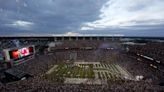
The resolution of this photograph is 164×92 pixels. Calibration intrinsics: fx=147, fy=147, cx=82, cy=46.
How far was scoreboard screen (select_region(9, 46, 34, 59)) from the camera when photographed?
138ft

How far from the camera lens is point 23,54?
1828 inches

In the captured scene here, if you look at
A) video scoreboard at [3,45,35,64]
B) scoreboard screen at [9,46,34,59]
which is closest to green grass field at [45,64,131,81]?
video scoreboard at [3,45,35,64]

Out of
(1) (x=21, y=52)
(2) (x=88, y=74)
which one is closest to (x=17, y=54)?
(1) (x=21, y=52)

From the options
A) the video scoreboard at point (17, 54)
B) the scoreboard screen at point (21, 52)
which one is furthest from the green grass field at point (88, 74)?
the scoreboard screen at point (21, 52)

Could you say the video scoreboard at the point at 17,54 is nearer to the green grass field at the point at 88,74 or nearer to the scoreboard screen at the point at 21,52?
the scoreboard screen at the point at 21,52

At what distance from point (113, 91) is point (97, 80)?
14696 mm

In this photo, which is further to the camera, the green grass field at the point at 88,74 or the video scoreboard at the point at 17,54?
the video scoreboard at the point at 17,54

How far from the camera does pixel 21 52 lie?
4525 cm

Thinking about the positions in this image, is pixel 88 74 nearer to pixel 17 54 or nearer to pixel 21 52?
pixel 17 54

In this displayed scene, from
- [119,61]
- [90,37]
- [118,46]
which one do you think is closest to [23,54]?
[119,61]

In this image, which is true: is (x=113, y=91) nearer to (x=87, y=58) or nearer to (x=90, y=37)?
(x=87, y=58)

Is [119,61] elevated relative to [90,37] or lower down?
lower down

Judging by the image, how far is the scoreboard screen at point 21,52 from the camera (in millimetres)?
42044

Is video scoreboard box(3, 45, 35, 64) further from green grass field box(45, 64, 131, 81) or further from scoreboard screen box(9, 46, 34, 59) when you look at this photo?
green grass field box(45, 64, 131, 81)
